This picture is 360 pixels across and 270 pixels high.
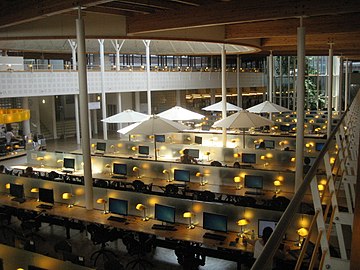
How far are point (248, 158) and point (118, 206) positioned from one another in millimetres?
6848

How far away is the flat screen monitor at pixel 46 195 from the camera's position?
11859 millimetres

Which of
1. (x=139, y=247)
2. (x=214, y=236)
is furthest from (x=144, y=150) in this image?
(x=214, y=236)

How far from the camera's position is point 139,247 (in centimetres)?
953

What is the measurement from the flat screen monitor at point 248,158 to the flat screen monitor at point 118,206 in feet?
22.0

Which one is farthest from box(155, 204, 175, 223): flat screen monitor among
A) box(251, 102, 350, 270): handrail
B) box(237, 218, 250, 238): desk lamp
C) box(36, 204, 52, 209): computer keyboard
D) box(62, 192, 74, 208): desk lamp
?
box(251, 102, 350, 270): handrail

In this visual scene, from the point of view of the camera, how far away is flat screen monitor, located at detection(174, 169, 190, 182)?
13.8 m

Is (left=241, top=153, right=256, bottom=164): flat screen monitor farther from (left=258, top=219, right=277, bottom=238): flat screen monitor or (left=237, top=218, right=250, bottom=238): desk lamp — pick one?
(left=258, top=219, right=277, bottom=238): flat screen monitor

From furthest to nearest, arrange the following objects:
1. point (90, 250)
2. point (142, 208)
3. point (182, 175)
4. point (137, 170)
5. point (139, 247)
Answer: point (137, 170) < point (182, 175) < point (90, 250) < point (142, 208) < point (139, 247)

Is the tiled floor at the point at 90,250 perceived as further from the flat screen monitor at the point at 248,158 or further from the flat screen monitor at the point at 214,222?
the flat screen monitor at the point at 248,158

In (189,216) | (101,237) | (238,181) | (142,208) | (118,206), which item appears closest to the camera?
(189,216)

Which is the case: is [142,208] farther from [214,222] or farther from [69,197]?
[69,197]

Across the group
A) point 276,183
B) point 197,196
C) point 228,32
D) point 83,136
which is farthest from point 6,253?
point 228,32

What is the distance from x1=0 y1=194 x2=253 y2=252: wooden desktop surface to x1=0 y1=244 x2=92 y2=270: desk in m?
2.74

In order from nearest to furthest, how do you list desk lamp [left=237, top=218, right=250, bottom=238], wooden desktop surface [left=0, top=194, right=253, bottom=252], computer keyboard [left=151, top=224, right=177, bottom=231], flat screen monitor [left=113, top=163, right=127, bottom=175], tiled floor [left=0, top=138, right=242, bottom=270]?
wooden desktop surface [left=0, top=194, right=253, bottom=252] → desk lamp [left=237, top=218, right=250, bottom=238] → computer keyboard [left=151, top=224, right=177, bottom=231] → tiled floor [left=0, top=138, right=242, bottom=270] → flat screen monitor [left=113, top=163, right=127, bottom=175]
